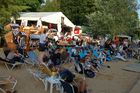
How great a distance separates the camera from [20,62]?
15.1 meters

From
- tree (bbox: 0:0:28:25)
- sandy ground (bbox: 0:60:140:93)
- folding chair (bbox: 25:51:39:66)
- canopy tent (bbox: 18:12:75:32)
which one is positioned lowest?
sandy ground (bbox: 0:60:140:93)

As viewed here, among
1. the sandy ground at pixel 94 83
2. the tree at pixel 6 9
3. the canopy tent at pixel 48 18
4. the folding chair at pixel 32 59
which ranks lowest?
the sandy ground at pixel 94 83

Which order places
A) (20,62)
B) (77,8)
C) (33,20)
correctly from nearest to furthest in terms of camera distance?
(20,62)
(33,20)
(77,8)

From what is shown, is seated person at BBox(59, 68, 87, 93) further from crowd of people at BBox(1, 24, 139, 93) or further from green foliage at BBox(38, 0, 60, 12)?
green foliage at BBox(38, 0, 60, 12)

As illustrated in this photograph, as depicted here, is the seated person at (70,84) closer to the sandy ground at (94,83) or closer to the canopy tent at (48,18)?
the sandy ground at (94,83)

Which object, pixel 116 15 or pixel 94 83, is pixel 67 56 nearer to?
pixel 94 83

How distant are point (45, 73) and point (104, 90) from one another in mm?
2163

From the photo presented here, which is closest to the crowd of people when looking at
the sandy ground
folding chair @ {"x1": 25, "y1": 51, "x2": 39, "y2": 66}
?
folding chair @ {"x1": 25, "y1": 51, "x2": 39, "y2": 66}

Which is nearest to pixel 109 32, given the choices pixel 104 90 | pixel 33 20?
pixel 33 20

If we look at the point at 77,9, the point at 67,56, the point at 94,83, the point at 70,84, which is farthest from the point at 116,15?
the point at 70,84

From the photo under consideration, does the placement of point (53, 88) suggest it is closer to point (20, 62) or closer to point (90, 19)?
point (20, 62)

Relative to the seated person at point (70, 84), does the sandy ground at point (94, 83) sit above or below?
below

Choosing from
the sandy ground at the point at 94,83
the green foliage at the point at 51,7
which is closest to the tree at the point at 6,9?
the sandy ground at the point at 94,83

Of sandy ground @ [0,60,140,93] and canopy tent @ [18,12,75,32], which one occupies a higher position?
canopy tent @ [18,12,75,32]
